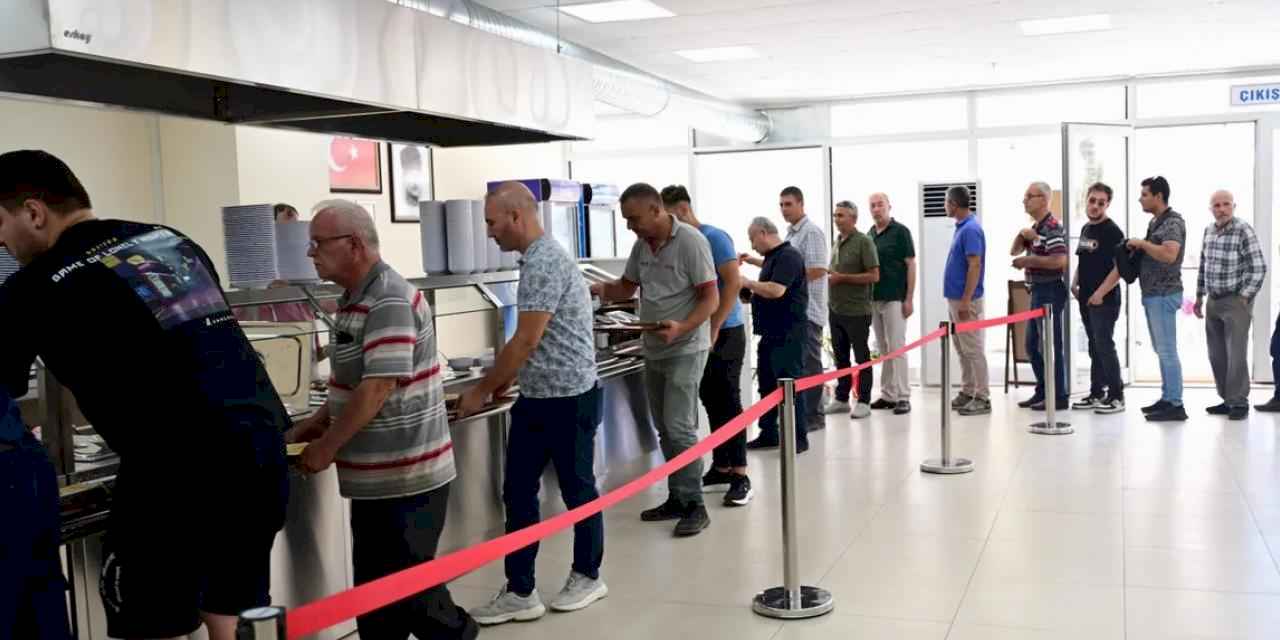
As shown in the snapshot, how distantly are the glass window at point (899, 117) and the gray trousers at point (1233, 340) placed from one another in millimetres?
4261

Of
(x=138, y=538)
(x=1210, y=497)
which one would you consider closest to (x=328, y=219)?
(x=138, y=538)

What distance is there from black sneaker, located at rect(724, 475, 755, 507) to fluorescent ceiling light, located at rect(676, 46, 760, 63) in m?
4.18

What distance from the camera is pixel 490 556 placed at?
2.45 metres

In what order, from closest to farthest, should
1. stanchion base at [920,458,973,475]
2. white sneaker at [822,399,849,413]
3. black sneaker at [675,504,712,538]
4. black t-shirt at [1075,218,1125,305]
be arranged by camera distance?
1. black sneaker at [675,504,712,538]
2. stanchion base at [920,458,973,475]
3. black t-shirt at [1075,218,1125,305]
4. white sneaker at [822,399,849,413]

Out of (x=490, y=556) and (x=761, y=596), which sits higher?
(x=490, y=556)

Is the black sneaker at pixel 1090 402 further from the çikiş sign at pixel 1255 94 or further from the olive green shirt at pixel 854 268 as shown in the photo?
the çikiş sign at pixel 1255 94

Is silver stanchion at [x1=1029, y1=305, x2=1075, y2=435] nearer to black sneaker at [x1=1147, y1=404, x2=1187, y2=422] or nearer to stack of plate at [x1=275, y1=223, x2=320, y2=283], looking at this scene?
black sneaker at [x1=1147, y1=404, x2=1187, y2=422]

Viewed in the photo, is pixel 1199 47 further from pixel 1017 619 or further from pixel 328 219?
pixel 328 219

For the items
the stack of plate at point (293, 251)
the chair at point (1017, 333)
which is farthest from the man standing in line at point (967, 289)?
the stack of plate at point (293, 251)

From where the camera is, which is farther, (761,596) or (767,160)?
(767,160)

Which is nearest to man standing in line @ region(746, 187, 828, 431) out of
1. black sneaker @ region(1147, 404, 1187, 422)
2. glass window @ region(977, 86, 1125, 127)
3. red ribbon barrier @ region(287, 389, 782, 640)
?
black sneaker @ region(1147, 404, 1187, 422)

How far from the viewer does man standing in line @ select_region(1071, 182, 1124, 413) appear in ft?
26.4

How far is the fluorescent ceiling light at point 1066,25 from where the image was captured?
312 inches

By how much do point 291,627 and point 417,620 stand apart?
1.31 metres
